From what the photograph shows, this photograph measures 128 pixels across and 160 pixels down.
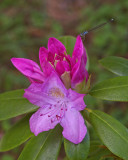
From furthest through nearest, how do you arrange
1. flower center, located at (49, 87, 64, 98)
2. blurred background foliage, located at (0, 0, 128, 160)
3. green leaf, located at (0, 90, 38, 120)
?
blurred background foliage, located at (0, 0, 128, 160) < green leaf, located at (0, 90, 38, 120) < flower center, located at (49, 87, 64, 98)

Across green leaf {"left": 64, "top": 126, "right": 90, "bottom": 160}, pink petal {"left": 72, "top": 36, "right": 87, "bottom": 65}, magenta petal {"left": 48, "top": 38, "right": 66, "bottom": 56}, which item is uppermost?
magenta petal {"left": 48, "top": 38, "right": 66, "bottom": 56}

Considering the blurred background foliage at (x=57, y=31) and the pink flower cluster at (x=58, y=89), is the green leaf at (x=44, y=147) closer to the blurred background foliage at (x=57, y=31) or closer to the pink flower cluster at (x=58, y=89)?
the pink flower cluster at (x=58, y=89)

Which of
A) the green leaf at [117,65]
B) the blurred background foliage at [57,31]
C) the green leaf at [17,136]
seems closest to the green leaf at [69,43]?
the green leaf at [117,65]

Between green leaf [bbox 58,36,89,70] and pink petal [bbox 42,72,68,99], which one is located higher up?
green leaf [bbox 58,36,89,70]

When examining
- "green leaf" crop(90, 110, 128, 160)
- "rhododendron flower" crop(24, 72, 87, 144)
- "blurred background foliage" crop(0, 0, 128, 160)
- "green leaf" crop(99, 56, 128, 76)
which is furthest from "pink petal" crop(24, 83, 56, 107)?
"blurred background foliage" crop(0, 0, 128, 160)

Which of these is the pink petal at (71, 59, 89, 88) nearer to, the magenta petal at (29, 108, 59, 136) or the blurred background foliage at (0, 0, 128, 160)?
the magenta petal at (29, 108, 59, 136)

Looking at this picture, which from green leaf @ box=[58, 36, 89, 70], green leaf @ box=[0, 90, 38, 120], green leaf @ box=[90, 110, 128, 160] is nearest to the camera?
green leaf @ box=[90, 110, 128, 160]

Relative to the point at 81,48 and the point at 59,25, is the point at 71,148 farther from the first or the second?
the point at 59,25
